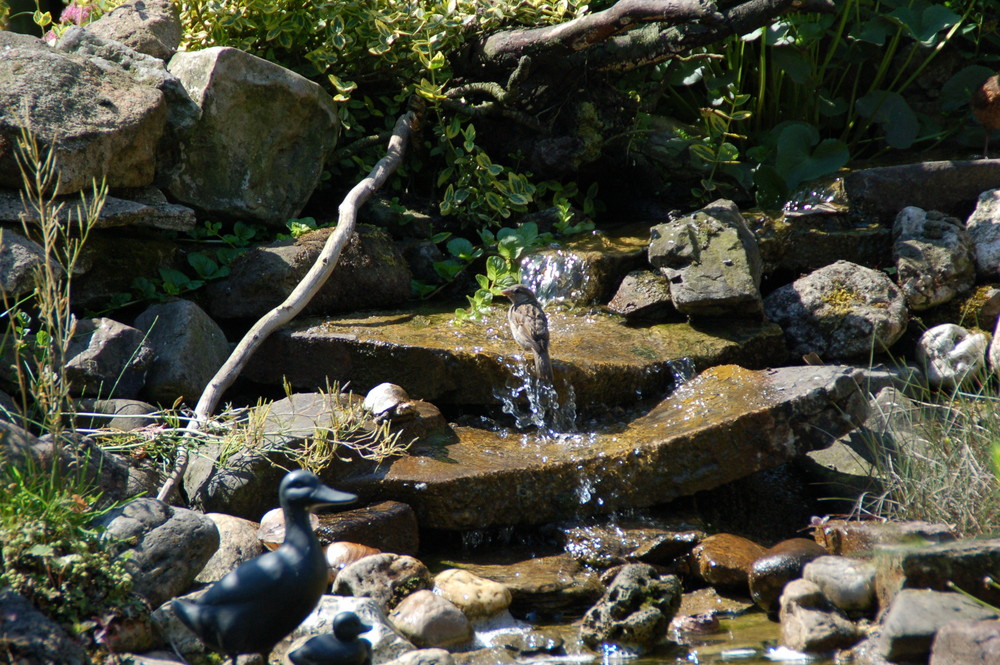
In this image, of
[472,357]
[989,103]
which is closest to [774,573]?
[472,357]

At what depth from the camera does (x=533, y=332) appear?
526 cm

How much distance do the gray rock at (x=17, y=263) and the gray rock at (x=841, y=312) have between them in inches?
180

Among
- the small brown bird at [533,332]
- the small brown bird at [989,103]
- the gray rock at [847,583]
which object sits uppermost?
the small brown bird at [989,103]

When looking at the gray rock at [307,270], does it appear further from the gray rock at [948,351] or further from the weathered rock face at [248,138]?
the gray rock at [948,351]

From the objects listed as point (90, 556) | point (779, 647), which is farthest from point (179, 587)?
point (779, 647)

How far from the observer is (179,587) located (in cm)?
356

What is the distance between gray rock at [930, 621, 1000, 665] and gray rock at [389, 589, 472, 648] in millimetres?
1858

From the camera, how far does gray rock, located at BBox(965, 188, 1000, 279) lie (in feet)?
21.3

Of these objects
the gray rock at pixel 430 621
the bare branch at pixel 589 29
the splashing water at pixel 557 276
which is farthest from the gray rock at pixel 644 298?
the gray rock at pixel 430 621

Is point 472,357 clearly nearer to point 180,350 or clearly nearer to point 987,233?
point 180,350

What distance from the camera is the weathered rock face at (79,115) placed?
5.08 meters

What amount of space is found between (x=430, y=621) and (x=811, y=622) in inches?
63.3

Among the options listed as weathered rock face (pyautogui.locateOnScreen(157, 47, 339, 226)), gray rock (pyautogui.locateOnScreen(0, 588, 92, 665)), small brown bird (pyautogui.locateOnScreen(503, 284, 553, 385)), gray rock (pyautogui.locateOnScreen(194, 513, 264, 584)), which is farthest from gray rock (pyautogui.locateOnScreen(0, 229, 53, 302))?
small brown bird (pyautogui.locateOnScreen(503, 284, 553, 385))

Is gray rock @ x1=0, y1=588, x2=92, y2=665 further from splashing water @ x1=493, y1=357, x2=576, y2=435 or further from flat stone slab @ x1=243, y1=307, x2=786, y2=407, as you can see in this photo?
splashing water @ x1=493, y1=357, x2=576, y2=435
